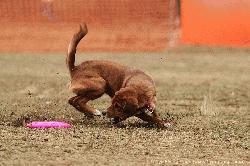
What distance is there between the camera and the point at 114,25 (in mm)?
13641

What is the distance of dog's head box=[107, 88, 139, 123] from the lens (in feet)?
23.0

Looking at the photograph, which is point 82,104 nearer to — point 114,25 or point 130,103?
point 130,103

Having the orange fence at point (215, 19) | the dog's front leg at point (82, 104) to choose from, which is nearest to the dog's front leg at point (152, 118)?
the dog's front leg at point (82, 104)

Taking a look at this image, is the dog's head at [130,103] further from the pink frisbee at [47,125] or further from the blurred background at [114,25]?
the blurred background at [114,25]

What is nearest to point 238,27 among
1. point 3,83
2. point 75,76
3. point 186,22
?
point 186,22

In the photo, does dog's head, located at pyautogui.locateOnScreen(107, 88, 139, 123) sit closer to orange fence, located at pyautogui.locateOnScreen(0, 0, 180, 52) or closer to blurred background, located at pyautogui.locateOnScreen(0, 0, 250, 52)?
blurred background, located at pyautogui.locateOnScreen(0, 0, 250, 52)

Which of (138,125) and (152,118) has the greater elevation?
(152,118)

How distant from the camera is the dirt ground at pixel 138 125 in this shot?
19.0ft

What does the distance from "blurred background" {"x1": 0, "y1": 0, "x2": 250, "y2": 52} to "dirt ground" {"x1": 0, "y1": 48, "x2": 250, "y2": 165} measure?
2.15 ft

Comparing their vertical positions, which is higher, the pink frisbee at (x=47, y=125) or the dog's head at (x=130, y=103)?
the dog's head at (x=130, y=103)

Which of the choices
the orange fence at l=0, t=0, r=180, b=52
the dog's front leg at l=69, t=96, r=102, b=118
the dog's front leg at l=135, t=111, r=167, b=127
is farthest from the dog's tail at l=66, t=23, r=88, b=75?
the orange fence at l=0, t=0, r=180, b=52

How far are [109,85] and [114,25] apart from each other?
5998 mm

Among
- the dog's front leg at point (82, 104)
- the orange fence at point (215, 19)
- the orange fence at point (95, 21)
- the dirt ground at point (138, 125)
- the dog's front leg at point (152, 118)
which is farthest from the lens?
the orange fence at point (95, 21)

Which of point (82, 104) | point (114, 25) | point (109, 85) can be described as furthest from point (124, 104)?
point (114, 25)
